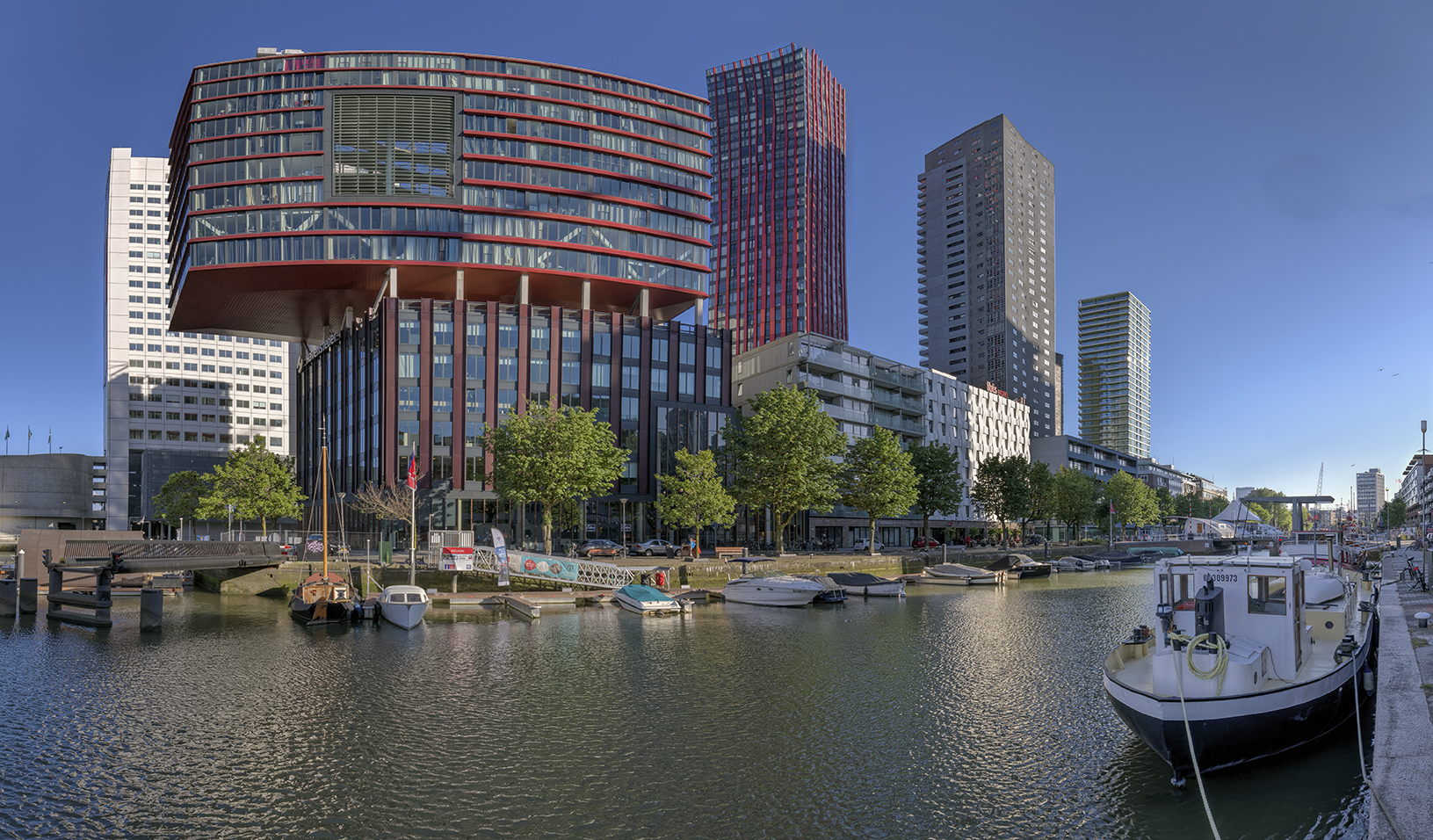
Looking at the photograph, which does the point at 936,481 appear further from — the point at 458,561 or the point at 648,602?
the point at 458,561

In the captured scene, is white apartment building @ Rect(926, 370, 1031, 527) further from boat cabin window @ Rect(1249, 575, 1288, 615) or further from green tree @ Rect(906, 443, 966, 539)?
boat cabin window @ Rect(1249, 575, 1288, 615)

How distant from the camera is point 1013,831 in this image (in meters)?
15.6

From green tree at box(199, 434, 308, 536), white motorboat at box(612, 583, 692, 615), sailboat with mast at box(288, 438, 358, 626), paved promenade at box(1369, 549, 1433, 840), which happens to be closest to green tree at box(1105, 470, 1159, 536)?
white motorboat at box(612, 583, 692, 615)

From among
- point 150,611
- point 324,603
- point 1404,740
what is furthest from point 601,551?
point 1404,740

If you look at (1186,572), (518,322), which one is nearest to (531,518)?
(518,322)

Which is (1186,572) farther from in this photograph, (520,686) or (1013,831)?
(520,686)

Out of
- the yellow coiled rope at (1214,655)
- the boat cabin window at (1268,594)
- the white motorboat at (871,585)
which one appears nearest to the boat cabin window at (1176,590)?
the boat cabin window at (1268,594)

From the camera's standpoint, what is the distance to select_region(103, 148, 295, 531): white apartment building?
593ft

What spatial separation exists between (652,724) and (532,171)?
3646 inches

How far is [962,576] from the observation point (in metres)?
76.5

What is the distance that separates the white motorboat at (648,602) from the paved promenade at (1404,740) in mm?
31930

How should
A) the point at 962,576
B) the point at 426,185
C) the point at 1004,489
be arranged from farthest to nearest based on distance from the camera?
1. the point at 1004,489
2. the point at 426,185
3. the point at 962,576

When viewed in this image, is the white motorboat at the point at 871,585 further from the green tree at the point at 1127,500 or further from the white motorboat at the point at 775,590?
the green tree at the point at 1127,500

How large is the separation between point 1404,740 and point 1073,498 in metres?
129
